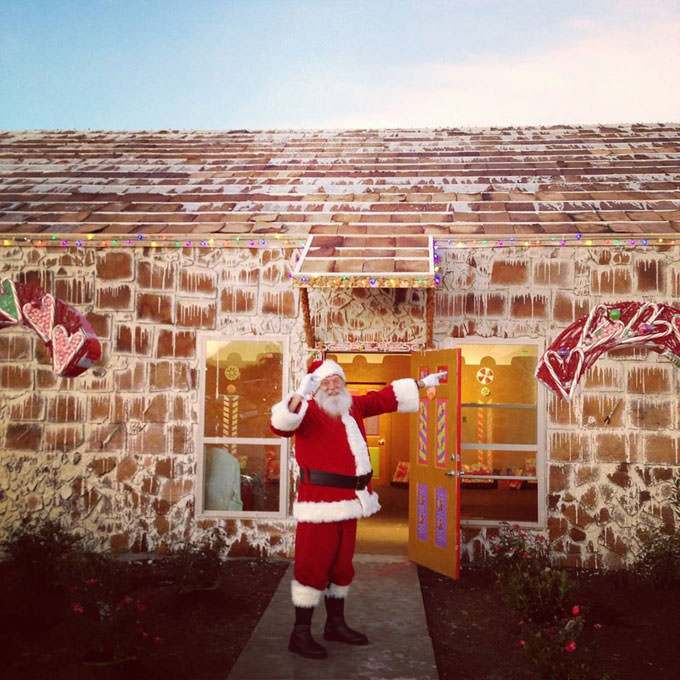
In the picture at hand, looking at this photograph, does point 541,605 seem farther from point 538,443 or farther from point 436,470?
point 538,443

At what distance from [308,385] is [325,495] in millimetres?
777

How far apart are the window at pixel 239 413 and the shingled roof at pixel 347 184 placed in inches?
49.6

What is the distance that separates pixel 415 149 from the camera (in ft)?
34.4

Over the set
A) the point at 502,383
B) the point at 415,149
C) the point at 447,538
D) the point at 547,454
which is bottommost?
the point at 447,538


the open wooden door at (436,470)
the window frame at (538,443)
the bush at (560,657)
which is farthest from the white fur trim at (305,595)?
the window frame at (538,443)

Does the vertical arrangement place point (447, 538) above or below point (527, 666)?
above

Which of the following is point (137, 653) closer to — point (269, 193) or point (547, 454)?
point (547, 454)

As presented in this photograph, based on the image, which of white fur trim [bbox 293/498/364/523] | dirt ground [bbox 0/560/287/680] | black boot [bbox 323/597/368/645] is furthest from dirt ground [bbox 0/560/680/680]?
white fur trim [bbox 293/498/364/523]

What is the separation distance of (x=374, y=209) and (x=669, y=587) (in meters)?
4.95

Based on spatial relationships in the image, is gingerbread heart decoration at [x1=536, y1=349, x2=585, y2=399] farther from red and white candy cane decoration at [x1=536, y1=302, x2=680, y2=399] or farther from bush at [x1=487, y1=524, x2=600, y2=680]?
bush at [x1=487, y1=524, x2=600, y2=680]

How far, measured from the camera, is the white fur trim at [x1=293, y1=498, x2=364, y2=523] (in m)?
4.83

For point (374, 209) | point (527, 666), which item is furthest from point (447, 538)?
point (374, 209)

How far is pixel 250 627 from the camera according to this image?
18.3 ft

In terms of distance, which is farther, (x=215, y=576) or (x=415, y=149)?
(x=415, y=149)
